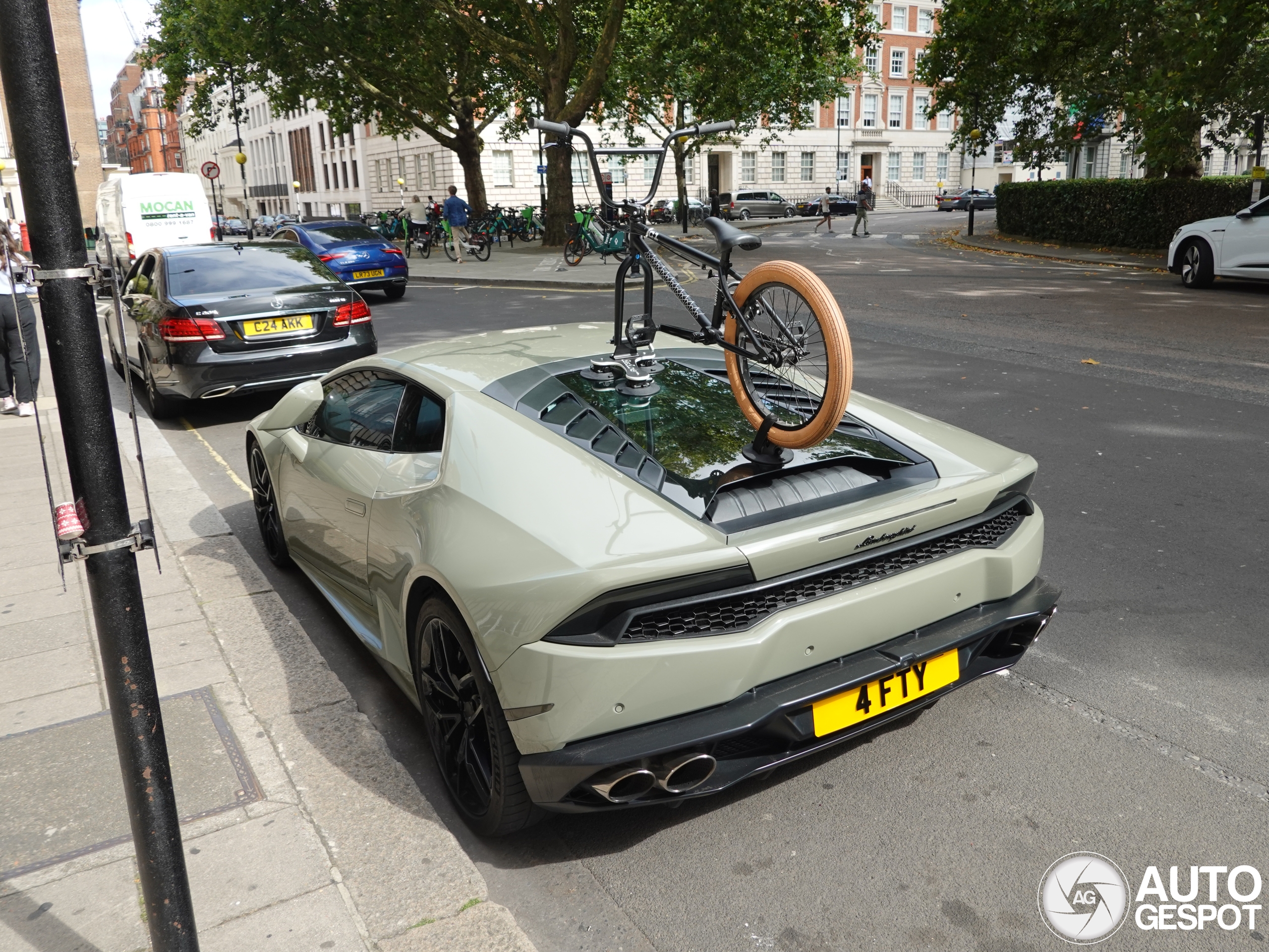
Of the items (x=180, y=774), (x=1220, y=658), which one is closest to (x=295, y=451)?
(x=180, y=774)

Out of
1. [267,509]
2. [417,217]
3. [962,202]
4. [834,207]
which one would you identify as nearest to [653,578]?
[267,509]

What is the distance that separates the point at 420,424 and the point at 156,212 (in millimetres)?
24243

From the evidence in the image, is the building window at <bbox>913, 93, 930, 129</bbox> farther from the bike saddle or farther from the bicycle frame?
the bike saddle

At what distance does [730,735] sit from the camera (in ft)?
8.14

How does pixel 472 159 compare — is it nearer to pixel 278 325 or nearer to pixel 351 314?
pixel 351 314

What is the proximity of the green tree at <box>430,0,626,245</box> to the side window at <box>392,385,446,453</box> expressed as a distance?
70.3 ft

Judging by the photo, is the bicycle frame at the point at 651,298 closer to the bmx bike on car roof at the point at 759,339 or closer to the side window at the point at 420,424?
the bmx bike on car roof at the point at 759,339

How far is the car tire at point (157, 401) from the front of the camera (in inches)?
347

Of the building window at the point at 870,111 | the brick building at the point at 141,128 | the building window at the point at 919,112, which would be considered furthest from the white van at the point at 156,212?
the brick building at the point at 141,128

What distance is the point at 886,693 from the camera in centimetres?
278


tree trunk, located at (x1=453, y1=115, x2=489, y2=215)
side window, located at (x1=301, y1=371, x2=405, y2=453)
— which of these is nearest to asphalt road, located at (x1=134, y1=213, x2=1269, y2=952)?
side window, located at (x1=301, y1=371, x2=405, y2=453)

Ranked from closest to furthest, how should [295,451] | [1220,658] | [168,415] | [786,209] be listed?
[1220,658], [295,451], [168,415], [786,209]

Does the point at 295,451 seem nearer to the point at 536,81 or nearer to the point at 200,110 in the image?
the point at 536,81

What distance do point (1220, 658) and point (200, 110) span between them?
42.0 metres
